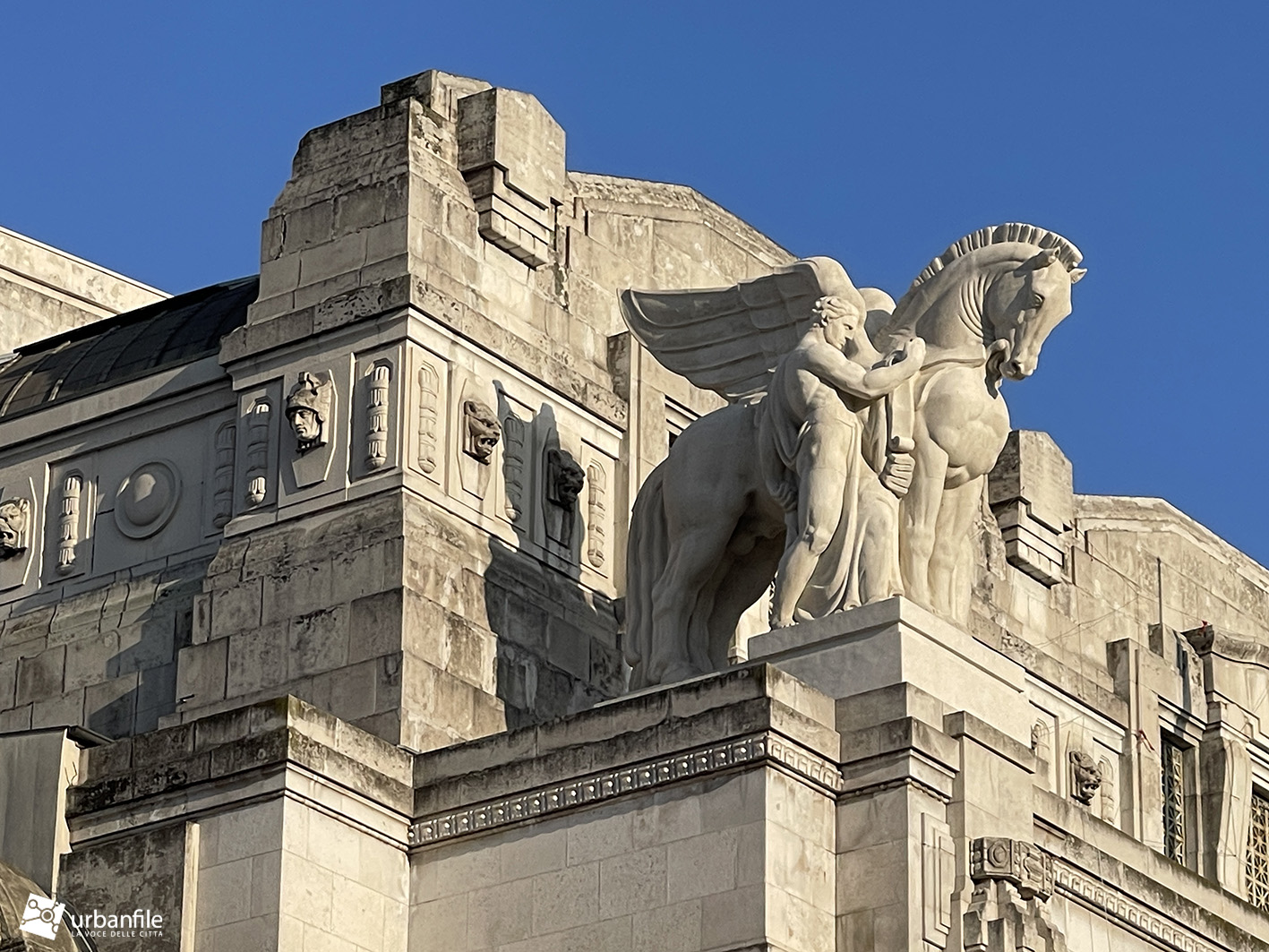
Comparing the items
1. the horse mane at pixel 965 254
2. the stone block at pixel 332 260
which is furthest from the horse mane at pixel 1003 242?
the stone block at pixel 332 260

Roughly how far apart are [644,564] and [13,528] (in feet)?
21.3

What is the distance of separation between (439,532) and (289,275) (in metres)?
3.11

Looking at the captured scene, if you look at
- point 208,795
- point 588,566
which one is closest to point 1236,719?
point 588,566

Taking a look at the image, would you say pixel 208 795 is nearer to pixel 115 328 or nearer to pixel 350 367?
pixel 350 367

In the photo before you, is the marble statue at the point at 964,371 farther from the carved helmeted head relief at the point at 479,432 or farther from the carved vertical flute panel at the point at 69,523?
the carved vertical flute panel at the point at 69,523

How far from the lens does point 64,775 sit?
25.8m

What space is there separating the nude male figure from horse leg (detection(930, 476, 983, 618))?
82 centimetres

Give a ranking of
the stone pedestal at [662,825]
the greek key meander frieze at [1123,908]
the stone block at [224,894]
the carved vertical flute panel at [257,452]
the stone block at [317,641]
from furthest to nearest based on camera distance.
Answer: the carved vertical flute panel at [257,452] → the stone block at [317,641] → the greek key meander frieze at [1123,908] → the stone block at [224,894] → the stone pedestal at [662,825]

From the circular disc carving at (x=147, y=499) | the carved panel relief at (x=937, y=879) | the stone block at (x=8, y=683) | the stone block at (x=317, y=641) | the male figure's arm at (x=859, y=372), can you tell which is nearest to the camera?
the carved panel relief at (x=937, y=879)

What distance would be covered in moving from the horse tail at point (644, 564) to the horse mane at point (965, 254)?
6.99 ft

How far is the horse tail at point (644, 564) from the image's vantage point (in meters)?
27.2

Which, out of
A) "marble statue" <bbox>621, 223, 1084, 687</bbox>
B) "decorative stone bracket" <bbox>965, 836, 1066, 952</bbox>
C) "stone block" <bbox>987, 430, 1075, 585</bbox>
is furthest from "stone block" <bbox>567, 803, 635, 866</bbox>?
"stone block" <bbox>987, 430, 1075, 585</bbox>

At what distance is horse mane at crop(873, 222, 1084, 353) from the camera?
26.8 meters

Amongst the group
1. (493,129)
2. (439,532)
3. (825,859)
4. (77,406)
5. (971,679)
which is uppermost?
(493,129)
